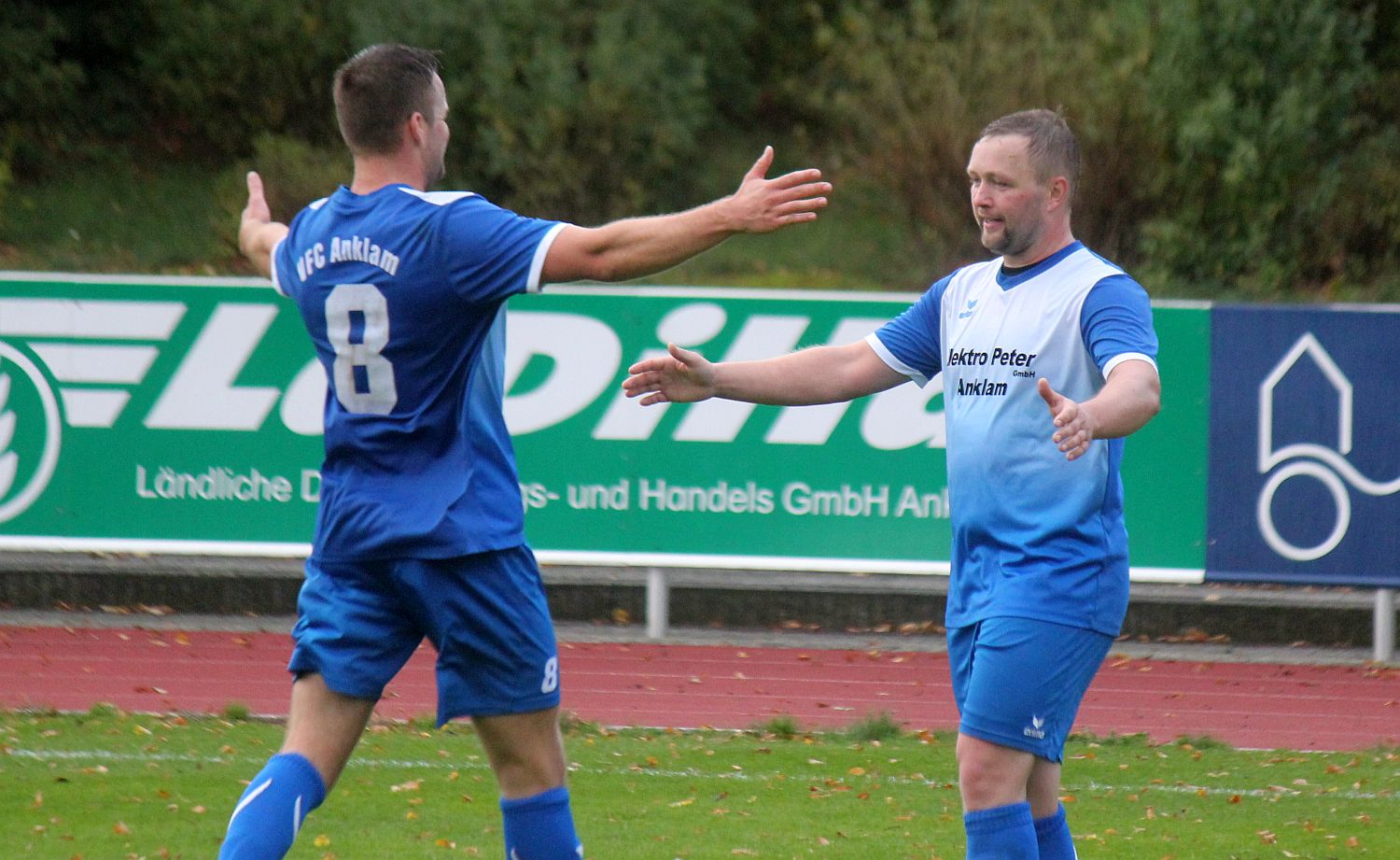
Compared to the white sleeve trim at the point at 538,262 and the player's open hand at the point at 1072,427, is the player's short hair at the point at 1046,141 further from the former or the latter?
the white sleeve trim at the point at 538,262

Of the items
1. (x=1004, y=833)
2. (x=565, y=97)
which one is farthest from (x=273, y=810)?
(x=565, y=97)

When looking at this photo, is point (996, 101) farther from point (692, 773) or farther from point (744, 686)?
point (692, 773)

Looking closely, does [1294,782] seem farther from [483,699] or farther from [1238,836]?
[483,699]

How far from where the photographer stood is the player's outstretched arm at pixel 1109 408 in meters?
3.55

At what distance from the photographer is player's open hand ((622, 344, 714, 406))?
430 cm

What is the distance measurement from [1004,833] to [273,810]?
62.0 inches

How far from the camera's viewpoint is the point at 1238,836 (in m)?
6.02

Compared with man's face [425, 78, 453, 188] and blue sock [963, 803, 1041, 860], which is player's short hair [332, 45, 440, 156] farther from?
blue sock [963, 803, 1041, 860]

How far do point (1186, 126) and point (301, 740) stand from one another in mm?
12855

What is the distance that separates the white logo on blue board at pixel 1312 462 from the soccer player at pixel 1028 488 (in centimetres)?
606

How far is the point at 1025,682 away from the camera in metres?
3.96

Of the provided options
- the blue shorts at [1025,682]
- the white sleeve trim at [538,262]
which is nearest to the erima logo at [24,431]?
the white sleeve trim at [538,262]

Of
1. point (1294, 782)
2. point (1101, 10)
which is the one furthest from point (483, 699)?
point (1101, 10)

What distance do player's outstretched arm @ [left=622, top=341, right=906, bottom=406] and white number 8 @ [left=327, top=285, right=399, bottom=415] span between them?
0.81m
